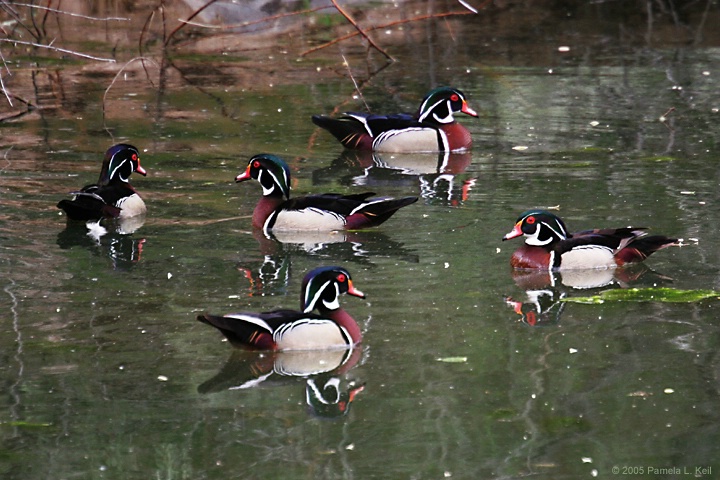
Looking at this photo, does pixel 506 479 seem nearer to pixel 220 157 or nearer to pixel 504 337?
pixel 504 337

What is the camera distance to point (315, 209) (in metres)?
11.2

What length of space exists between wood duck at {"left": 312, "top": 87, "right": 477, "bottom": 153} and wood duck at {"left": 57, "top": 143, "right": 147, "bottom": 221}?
3.08 m

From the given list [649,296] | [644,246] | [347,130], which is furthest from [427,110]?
[649,296]

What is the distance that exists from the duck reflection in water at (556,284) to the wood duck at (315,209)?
→ 1743 mm

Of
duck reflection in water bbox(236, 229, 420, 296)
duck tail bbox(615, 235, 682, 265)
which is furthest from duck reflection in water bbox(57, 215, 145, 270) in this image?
duck tail bbox(615, 235, 682, 265)

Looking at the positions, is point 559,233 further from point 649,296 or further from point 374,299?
point 374,299

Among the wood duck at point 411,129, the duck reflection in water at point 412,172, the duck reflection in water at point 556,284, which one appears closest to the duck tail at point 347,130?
the wood duck at point 411,129

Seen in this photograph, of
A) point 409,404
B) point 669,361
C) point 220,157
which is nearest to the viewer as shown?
point 409,404

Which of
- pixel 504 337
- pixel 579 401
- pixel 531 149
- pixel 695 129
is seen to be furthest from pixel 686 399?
pixel 695 129

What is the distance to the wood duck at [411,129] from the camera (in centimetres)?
1448

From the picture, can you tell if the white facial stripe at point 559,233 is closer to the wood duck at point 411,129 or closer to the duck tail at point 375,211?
the duck tail at point 375,211

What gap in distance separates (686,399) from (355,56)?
14.0 meters

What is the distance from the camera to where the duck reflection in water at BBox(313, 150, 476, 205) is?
41.4 feet

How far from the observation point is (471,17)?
2433cm
